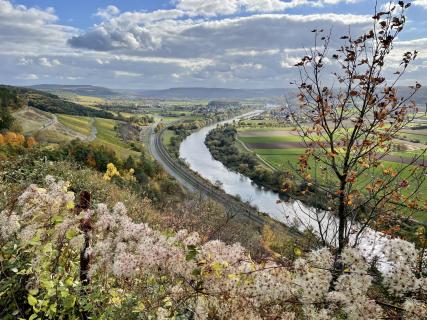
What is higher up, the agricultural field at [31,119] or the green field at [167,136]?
the agricultural field at [31,119]

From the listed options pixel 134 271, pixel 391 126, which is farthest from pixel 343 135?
pixel 134 271

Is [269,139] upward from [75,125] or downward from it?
downward

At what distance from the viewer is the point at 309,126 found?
6.59 meters

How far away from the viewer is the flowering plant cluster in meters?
2.29

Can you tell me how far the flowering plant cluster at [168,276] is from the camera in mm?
2295

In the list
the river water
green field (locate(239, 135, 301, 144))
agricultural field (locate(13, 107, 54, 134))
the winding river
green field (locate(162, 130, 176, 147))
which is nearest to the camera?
the river water

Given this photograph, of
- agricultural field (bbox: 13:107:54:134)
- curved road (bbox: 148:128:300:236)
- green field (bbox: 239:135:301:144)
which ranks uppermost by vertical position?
agricultural field (bbox: 13:107:54:134)

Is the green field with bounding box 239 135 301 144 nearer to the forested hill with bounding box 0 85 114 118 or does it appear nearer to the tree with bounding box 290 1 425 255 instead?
the forested hill with bounding box 0 85 114 118

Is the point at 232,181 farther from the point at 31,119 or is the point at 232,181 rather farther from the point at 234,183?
the point at 31,119

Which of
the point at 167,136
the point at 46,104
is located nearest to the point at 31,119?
the point at 46,104

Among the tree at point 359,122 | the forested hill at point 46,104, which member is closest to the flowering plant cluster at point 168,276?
the tree at point 359,122

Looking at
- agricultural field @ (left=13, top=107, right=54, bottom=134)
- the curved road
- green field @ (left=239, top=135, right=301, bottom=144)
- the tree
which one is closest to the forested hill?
agricultural field @ (left=13, top=107, right=54, bottom=134)

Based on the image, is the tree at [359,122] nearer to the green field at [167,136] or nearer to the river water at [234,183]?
the river water at [234,183]

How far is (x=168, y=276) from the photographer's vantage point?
3184 millimetres
